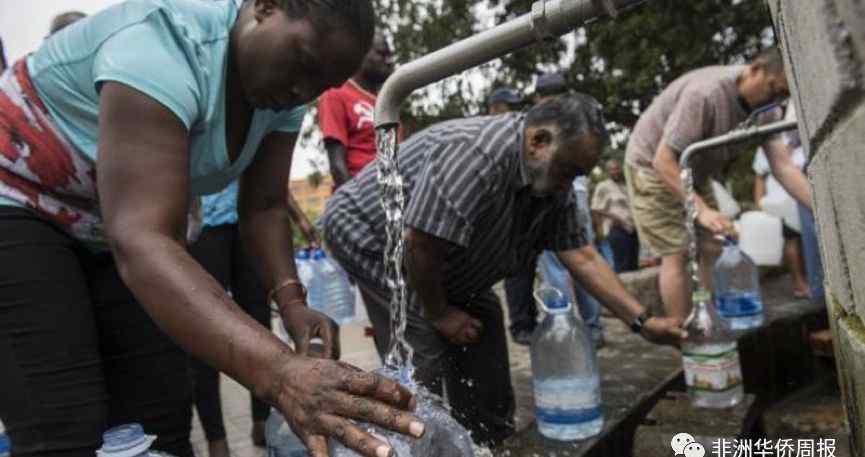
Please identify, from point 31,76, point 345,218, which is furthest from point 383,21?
point 31,76

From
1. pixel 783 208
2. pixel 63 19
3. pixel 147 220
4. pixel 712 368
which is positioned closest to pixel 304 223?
pixel 63 19

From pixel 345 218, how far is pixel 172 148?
131 cm

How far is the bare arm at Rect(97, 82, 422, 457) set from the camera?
971 mm

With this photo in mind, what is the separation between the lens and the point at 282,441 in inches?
68.1

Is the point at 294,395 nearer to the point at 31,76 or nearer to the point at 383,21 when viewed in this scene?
the point at 31,76

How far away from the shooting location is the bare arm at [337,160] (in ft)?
11.4

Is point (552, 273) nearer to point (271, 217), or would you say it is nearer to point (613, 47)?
Answer: point (271, 217)

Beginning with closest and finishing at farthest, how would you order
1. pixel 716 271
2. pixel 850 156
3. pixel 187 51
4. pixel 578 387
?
pixel 850 156
pixel 187 51
pixel 578 387
pixel 716 271

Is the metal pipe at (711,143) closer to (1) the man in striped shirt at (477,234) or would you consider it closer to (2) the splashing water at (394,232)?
(1) the man in striped shirt at (477,234)

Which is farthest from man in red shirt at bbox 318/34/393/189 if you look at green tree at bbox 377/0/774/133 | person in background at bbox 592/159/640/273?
green tree at bbox 377/0/774/133

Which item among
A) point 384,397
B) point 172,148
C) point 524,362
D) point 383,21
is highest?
point 383,21

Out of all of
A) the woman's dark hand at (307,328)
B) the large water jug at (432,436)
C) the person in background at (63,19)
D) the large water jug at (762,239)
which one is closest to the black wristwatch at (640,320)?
the large water jug at (432,436)

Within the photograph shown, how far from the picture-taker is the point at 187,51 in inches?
55.9

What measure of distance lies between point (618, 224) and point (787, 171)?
3.98 metres
